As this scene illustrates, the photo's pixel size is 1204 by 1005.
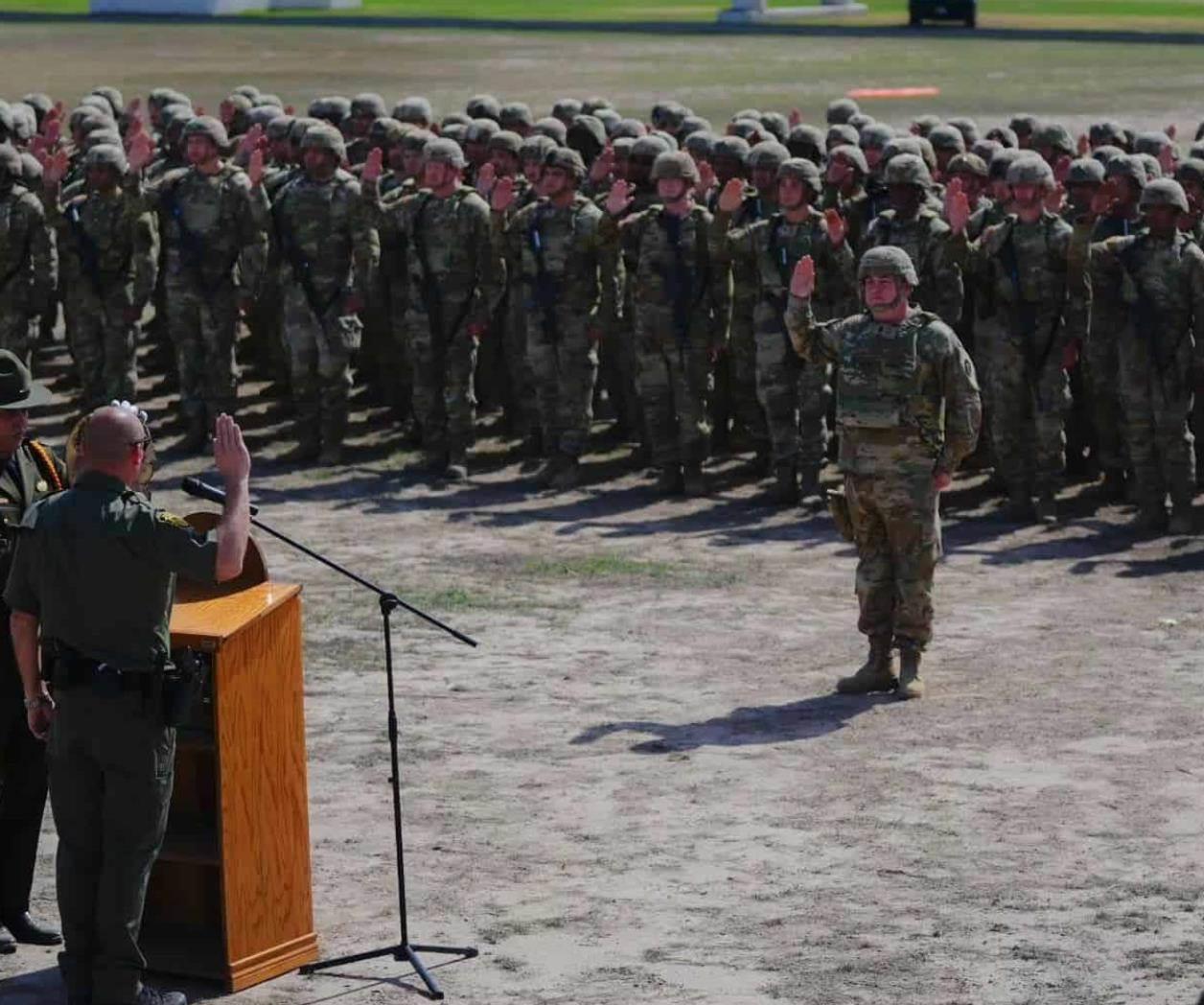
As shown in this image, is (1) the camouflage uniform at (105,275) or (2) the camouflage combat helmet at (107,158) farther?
(1) the camouflage uniform at (105,275)

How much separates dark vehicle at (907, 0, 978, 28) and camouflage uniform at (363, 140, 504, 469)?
42575mm

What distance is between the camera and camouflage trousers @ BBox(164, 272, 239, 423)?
17266 millimetres

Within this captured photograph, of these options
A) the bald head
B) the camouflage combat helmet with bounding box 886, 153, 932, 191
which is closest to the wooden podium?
the bald head

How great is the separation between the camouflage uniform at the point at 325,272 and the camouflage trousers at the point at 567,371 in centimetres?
114

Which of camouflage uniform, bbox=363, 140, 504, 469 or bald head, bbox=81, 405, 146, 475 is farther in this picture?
camouflage uniform, bbox=363, 140, 504, 469

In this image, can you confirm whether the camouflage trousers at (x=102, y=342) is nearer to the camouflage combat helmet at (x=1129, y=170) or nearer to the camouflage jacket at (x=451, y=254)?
the camouflage jacket at (x=451, y=254)

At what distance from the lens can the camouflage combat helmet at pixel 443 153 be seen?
16.2m

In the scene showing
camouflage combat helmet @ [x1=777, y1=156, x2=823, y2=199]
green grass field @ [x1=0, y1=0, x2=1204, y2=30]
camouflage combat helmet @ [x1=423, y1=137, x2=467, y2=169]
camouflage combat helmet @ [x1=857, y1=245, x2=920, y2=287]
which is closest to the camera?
camouflage combat helmet @ [x1=857, y1=245, x2=920, y2=287]

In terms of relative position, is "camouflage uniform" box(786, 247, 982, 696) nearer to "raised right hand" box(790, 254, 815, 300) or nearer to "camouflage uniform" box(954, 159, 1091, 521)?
"raised right hand" box(790, 254, 815, 300)

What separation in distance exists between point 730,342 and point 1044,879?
7.71m

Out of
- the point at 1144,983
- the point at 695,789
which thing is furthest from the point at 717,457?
the point at 1144,983

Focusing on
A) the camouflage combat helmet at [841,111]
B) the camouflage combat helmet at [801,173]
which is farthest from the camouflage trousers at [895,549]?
the camouflage combat helmet at [841,111]

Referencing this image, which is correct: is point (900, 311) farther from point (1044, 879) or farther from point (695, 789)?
point (1044, 879)

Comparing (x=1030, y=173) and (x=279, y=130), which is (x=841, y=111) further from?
(x=1030, y=173)
